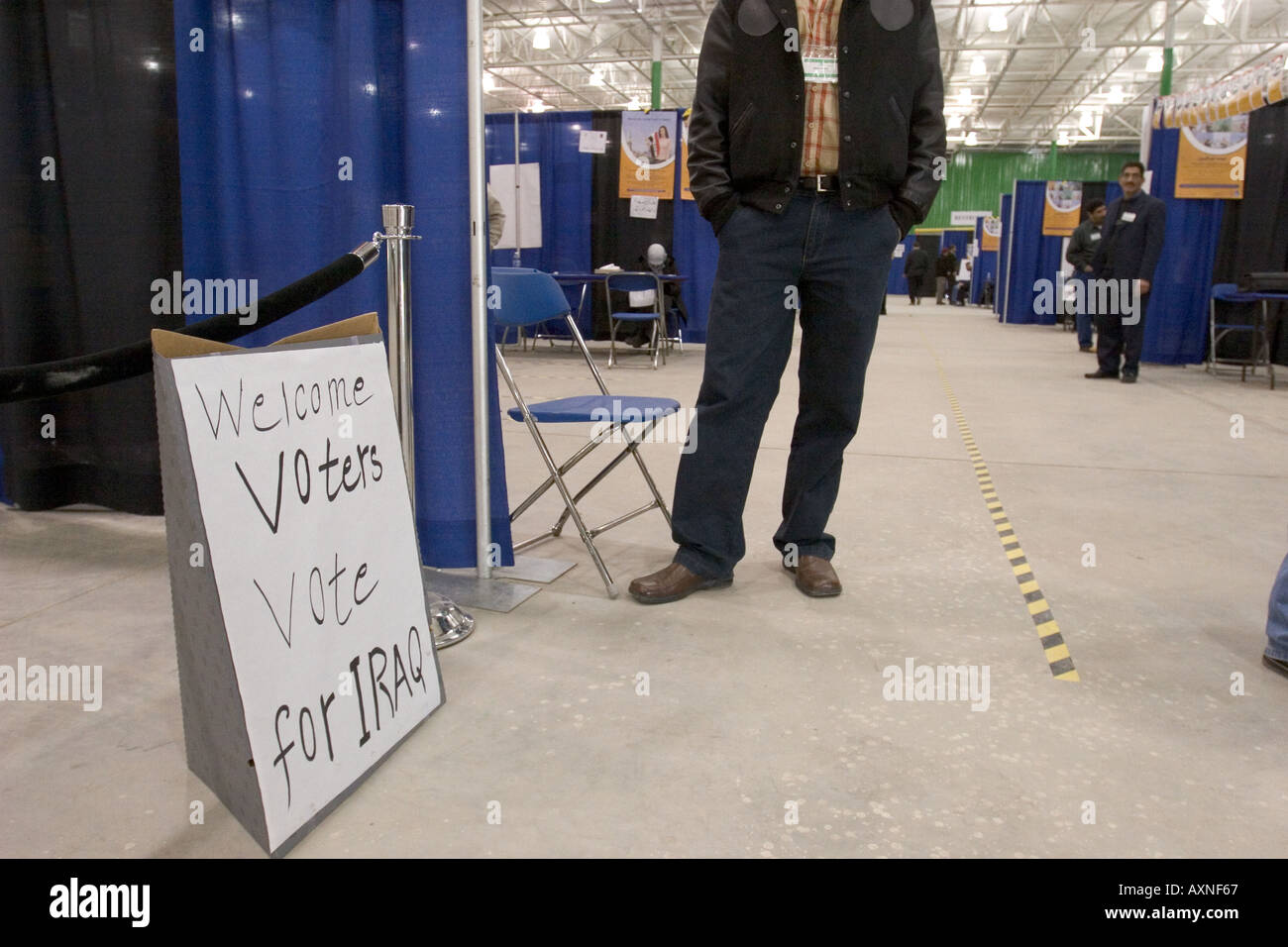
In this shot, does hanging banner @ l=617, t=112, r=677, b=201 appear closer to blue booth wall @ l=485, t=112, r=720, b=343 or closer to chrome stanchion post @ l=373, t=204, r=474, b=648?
blue booth wall @ l=485, t=112, r=720, b=343

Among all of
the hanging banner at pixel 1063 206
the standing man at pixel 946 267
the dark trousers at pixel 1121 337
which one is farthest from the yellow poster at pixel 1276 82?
the standing man at pixel 946 267

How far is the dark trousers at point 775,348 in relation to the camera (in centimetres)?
210

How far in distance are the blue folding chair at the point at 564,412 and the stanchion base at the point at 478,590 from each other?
21 centimetres

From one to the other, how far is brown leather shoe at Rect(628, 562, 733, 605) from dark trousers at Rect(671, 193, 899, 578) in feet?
0.08

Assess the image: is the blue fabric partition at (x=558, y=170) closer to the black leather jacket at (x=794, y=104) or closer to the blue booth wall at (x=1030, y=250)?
the black leather jacket at (x=794, y=104)

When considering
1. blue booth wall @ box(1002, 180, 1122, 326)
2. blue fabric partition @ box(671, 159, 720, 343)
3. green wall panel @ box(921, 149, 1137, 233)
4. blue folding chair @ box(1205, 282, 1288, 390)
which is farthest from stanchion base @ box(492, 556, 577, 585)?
green wall panel @ box(921, 149, 1137, 233)

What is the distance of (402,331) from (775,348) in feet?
2.83

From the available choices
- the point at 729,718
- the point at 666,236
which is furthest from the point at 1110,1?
the point at 729,718

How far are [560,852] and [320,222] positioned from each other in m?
1.71

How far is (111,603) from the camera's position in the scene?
2131mm

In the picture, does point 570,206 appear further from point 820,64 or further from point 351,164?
point 820,64

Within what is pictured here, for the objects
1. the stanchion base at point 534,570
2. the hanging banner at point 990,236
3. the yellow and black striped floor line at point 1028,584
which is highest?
the hanging banner at point 990,236

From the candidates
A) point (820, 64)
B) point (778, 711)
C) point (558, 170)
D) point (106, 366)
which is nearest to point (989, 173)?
point (558, 170)

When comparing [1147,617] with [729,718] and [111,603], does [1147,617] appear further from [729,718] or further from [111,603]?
[111,603]
